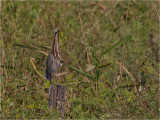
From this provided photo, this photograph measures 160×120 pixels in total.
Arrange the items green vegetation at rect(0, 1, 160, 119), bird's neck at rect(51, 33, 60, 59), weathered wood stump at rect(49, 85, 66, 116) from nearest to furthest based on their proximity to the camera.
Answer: weathered wood stump at rect(49, 85, 66, 116), green vegetation at rect(0, 1, 160, 119), bird's neck at rect(51, 33, 60, 59)

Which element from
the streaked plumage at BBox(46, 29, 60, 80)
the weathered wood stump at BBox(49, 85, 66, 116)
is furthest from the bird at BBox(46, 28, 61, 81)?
the weathered wood stump at BBox(49, 85, 66, 116)

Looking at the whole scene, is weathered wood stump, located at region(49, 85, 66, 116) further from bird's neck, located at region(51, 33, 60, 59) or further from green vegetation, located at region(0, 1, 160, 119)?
bird's neck, located at region(51, 33, 60, 59)

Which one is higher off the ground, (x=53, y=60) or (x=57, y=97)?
(x=53, y=60)

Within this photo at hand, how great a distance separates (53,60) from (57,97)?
0.68 meters

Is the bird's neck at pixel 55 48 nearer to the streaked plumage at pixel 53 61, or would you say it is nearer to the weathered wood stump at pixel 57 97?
the streaked plumage at pixel 53 61

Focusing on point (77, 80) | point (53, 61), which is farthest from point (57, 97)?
point (53, 61)

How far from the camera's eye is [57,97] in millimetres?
3422

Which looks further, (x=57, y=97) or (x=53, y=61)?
(x=53, y=61)

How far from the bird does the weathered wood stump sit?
625mm

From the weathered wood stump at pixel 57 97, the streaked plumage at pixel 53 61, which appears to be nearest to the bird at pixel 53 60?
the streaked plumage at pixel 53 61

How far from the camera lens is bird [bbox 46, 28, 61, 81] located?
3.91m

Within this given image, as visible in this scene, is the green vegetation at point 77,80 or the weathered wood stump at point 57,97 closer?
the weathered wood stump at point 57,97

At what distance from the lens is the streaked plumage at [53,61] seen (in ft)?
12.8

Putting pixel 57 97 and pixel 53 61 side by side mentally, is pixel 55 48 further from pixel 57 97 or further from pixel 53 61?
pixel 57 97
